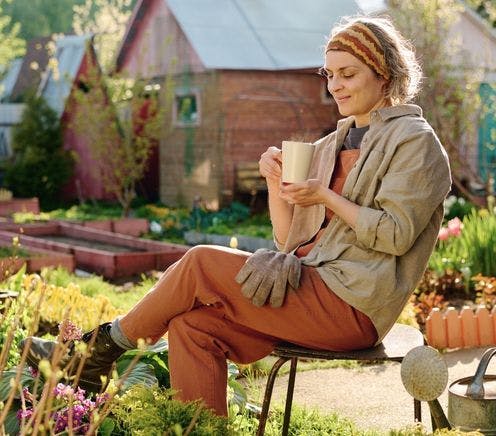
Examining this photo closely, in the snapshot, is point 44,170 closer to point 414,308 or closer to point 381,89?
point 414,308

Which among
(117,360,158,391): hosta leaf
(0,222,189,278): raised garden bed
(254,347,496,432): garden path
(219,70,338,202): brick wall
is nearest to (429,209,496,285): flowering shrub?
(254,347,496,432): garden path

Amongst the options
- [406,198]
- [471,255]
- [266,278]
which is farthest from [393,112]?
[471,255]

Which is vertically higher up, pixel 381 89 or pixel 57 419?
pixel 381 89

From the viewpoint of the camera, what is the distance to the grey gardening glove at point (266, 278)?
334 cm

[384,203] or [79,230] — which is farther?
[79,230]

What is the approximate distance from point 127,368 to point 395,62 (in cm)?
159

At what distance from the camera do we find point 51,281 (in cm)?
809

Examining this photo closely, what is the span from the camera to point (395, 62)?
358 cm

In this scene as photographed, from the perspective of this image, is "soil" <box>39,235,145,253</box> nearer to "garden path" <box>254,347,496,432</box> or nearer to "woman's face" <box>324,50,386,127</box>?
"garden path" <box>254,347,496,432</box>

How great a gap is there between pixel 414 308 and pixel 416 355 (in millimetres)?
3953

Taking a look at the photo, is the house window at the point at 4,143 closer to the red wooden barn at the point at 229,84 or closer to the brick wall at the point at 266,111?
the red wooden barn at the point at 229,84

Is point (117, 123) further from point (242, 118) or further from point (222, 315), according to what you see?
point (222, 315)

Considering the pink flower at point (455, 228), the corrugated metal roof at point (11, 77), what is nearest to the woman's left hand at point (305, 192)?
the pink flower at point (455, 228)

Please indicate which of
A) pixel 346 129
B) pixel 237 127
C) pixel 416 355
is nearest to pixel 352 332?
pixel 416 355
